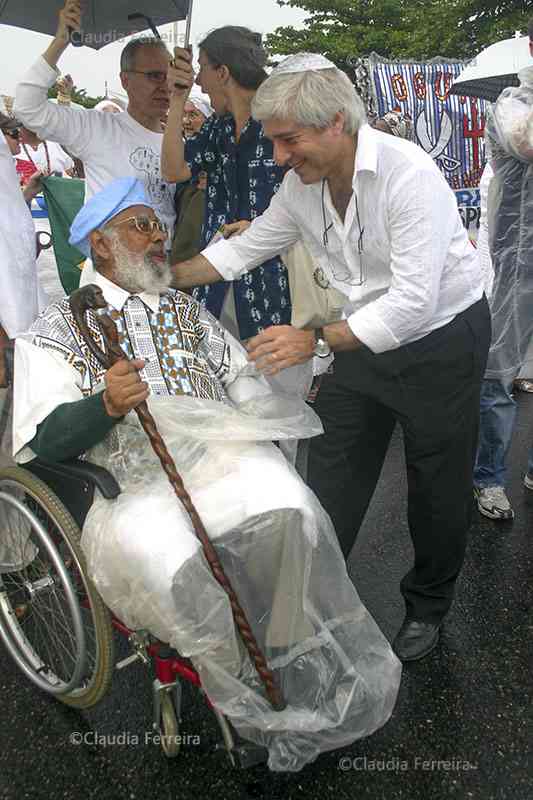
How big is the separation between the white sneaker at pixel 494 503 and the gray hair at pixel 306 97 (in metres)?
2.06

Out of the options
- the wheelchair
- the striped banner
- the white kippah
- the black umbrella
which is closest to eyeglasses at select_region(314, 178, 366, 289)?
the white kippah

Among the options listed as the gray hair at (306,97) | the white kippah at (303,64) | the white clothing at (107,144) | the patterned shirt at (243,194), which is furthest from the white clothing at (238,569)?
the white clothing at (107,144)

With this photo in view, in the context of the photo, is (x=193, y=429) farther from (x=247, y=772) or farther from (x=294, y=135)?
(x=247, y=772)

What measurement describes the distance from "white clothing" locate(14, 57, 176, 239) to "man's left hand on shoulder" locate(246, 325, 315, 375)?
1491 millimetres

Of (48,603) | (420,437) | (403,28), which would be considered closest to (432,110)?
(420,437)

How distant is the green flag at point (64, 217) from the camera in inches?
127

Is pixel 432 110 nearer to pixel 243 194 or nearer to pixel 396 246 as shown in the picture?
pixel 243 194

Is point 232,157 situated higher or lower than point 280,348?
higher

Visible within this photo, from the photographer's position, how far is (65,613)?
2244 millimetres

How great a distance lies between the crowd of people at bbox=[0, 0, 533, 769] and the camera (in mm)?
1795

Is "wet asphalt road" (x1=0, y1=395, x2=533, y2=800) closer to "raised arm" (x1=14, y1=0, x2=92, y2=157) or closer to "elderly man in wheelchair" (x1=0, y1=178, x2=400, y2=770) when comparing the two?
"elderly man in wheelchair" (x1=0, y1=178, x2=400, y2=770)

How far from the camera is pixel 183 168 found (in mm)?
3006

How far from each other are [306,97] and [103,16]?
153 centimetres

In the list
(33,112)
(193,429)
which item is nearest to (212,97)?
(33,112)
